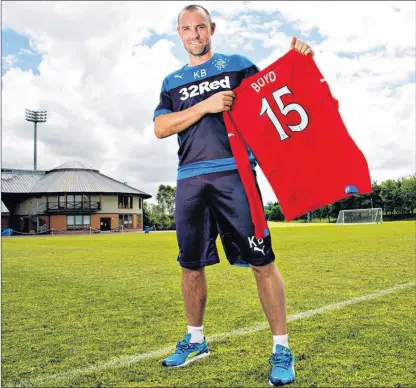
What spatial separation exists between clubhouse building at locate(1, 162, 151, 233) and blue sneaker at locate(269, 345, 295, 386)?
170ft

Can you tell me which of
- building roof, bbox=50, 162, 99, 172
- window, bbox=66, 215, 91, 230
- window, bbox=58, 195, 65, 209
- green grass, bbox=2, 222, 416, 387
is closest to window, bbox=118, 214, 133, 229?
window, bbox=66, 215, 91, 230

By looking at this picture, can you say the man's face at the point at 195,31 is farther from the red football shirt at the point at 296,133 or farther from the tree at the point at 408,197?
the tree at the point at 408,197

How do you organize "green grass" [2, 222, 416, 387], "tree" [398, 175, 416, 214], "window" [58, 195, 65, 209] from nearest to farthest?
1. "green grass" [2, 222, 416, 387]
2. "window" [58, 195, 65, 209]
3. "tree" [398, 175, 416, 214]

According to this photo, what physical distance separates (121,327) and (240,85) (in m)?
2.37

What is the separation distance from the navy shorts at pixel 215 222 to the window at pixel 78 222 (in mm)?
52666

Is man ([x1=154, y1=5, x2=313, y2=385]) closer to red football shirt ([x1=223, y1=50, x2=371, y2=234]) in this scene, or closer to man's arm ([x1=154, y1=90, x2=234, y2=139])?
man's arm ([x1=154, y1=90, x2=234, y2=139])

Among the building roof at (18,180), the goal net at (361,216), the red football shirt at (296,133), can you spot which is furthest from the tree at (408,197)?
the red football shirt at (296,133)

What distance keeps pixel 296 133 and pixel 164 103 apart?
0.93m

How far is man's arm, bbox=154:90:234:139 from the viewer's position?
2812mm

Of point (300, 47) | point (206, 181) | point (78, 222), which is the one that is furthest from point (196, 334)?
point (78, 222)

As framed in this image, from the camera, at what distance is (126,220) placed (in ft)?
192

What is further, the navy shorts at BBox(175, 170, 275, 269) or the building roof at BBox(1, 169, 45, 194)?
the building roof at BBox(1, 169, 45, 194)

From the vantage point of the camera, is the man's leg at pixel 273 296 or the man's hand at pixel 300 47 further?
the man's hand at pixel 300 47

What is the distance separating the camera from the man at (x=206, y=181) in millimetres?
2826
